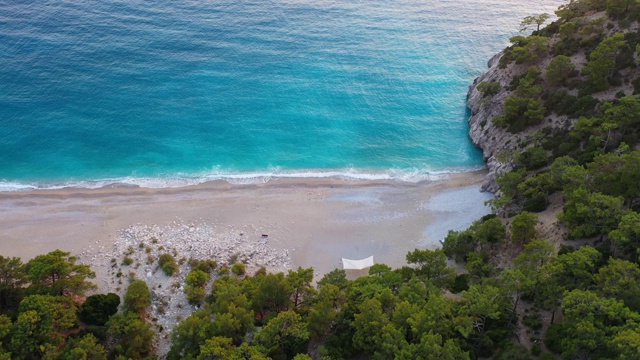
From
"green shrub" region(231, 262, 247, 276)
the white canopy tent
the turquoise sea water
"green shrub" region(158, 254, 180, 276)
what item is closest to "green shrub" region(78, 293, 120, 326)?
"green shrub" region(158, 254, 180, 276)

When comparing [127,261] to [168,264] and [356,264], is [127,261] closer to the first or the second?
[168,264]

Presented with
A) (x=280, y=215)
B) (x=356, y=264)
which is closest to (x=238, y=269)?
(x=280, y=215)

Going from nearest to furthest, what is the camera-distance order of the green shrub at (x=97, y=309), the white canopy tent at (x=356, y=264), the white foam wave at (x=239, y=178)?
the green shrub at (x=97, y=309), the white canopy tent at (x=356, y=264), the white foam wave at (x=239, y=178)

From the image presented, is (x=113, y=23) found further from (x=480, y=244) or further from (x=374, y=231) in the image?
(x=480, y=244)

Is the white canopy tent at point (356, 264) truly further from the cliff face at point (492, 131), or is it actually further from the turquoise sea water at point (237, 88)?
the cliff face at point (492, 131)

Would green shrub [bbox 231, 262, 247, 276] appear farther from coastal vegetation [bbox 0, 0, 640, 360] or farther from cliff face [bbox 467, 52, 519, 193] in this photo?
cliff face [bbox 467, 52, 519, 193]

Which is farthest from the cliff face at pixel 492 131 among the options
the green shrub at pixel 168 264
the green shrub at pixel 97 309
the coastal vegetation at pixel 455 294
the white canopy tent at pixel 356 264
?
the green shrub at pixel 97 309
